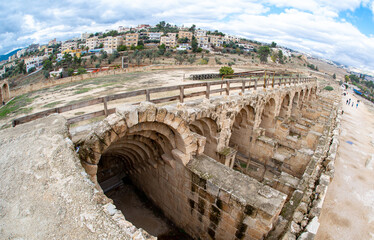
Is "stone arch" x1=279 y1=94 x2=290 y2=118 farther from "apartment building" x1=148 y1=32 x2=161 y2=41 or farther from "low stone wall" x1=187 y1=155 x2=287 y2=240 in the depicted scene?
"apartment building" x1=148 y1=32 x2=161 y2=41

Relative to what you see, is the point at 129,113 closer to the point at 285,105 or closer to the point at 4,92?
the point at 4,92

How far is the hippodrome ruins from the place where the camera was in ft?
8.91

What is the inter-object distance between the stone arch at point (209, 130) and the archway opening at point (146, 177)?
7.94ft

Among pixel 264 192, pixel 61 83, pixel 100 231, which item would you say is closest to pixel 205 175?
pixel 264 192

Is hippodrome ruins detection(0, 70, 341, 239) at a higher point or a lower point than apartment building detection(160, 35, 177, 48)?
lower

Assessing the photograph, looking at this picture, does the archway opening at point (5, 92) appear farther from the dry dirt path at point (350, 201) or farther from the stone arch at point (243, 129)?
the dry dirt path at point (350, 201)

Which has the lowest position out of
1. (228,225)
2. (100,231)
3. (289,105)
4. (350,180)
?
(350,180)

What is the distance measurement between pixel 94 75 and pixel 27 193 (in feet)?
66.5

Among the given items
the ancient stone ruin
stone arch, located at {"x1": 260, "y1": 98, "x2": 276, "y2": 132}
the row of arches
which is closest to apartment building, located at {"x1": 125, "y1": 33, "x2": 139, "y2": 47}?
the ancient stone ruin

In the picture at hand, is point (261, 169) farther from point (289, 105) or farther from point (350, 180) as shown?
point (289, 105)

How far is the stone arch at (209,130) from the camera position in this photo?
29.0 ft

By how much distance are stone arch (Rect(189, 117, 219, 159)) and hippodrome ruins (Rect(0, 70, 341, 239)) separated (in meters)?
0.05

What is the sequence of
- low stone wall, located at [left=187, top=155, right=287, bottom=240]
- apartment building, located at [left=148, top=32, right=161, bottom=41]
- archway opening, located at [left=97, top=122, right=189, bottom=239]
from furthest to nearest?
apartment building, located at [left=148, top=32, right=161, bottom=41] → archway opening, located at [left=97, top=122, right=189, bottom=239] → low stone wall, located at [left=187, top=155, right=287, bottom=240]

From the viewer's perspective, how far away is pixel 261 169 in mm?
12164
